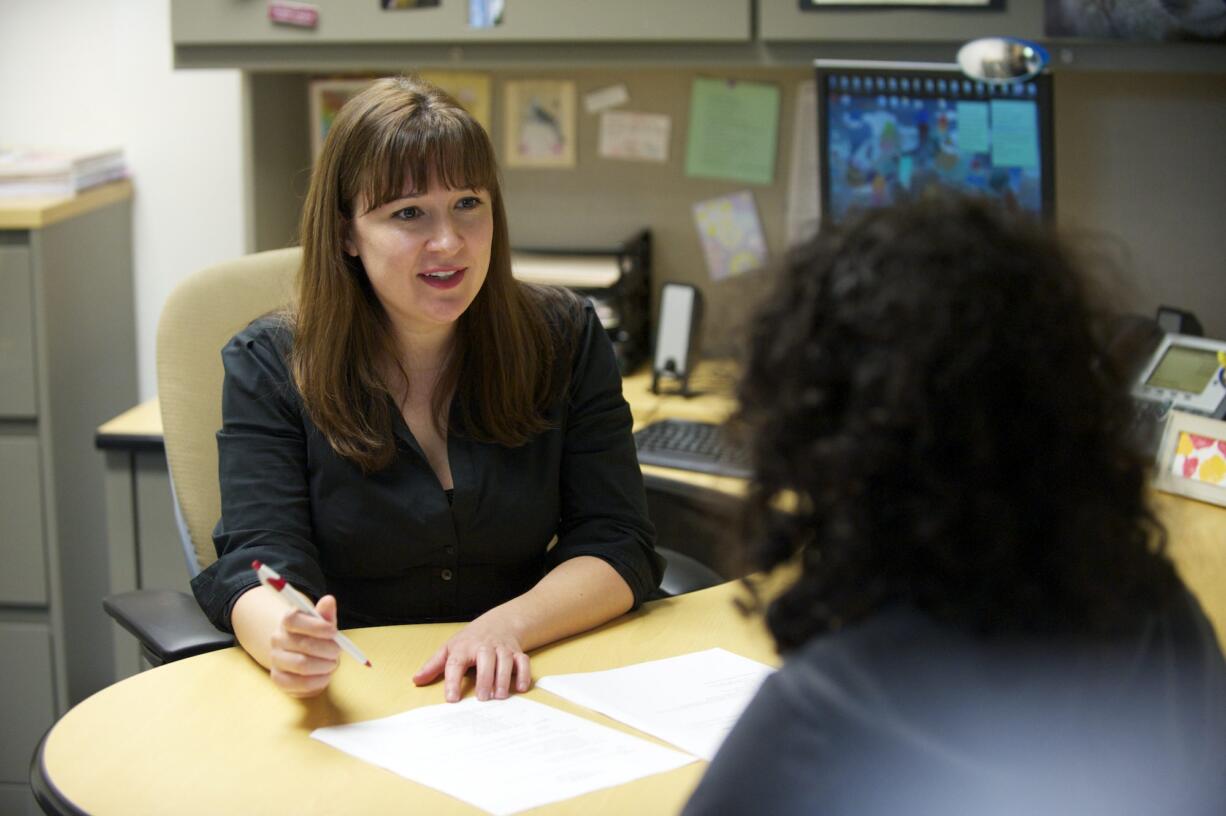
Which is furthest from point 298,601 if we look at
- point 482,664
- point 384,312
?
point 384,312

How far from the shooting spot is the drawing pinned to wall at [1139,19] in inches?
78.9

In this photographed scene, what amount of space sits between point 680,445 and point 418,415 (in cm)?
55

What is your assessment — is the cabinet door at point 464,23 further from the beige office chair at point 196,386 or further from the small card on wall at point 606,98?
the beige office chair at point 196,386

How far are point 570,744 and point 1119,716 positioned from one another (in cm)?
52

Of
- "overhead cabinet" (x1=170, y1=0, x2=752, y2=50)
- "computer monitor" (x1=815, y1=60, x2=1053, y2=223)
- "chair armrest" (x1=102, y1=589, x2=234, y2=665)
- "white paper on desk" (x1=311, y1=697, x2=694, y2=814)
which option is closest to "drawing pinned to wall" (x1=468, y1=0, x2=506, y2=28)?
"overhead cabinet" (x1=170, y1=0, x2=752, y2=50)

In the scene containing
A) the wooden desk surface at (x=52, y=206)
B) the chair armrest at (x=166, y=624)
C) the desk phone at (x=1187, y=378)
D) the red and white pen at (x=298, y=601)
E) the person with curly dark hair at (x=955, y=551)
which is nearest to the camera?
the person with curly dark hair at (x=955, y=551)

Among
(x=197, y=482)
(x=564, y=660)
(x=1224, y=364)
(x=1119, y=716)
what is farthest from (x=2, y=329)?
(x=1119, y=716)

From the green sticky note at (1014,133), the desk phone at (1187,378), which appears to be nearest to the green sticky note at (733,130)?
the green sticky note at (1014,133)

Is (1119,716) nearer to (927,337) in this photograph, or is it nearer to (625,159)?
(927,337)

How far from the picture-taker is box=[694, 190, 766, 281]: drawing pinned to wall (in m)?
2.54

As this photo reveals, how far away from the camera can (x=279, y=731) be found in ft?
3.79

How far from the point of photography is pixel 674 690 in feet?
4.07

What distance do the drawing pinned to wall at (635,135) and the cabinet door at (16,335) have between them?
3.41 ft

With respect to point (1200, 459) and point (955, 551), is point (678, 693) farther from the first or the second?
point (1200, 459)
